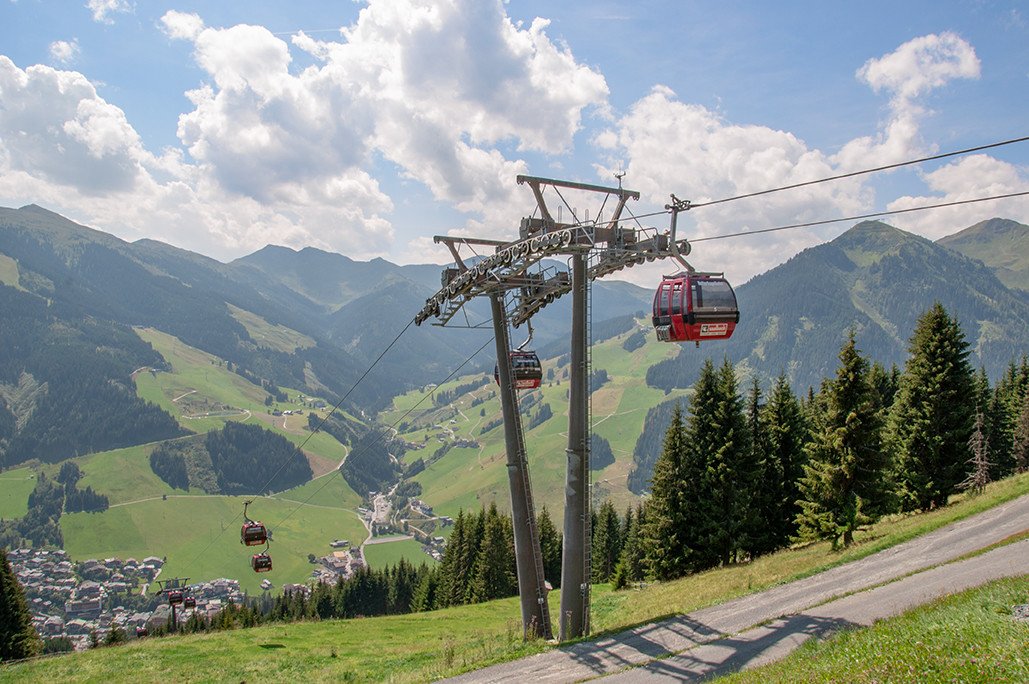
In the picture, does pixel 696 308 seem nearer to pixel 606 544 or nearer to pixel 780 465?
pixel 780 465

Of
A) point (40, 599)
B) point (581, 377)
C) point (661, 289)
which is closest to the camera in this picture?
point (661, 289)

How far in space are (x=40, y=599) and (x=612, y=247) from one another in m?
243

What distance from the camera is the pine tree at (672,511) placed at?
40.0m

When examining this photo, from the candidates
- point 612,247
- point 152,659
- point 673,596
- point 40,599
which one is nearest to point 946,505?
point 673,596

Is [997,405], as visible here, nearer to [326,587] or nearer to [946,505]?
[946,505]

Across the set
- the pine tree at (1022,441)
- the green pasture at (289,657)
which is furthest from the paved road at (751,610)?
the pine tree at (1022,441)

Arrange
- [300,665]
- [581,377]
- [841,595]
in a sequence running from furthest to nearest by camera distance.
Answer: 1. [300,665]
2. [841,595]
3. [581,377]

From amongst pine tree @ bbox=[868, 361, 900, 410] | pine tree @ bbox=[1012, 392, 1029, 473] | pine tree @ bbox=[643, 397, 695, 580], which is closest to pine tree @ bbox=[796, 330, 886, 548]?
pine tree @ bbox=[643, 397, 695, 580]

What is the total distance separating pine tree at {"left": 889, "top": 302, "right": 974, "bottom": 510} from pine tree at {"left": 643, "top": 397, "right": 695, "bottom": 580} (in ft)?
39.7

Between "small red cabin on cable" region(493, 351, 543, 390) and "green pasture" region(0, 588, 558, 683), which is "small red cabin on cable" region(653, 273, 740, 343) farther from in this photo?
"green pasture" region(0, 588, 558, 683)

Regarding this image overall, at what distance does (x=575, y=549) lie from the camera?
20000 mm

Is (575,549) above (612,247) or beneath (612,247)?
beneath

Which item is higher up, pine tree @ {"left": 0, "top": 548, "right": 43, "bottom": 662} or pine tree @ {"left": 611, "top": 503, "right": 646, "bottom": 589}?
pine tree @ {"left": 0, "top": 548, "right": 43, "bottom": 662}

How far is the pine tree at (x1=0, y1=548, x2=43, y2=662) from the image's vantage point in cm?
4603
